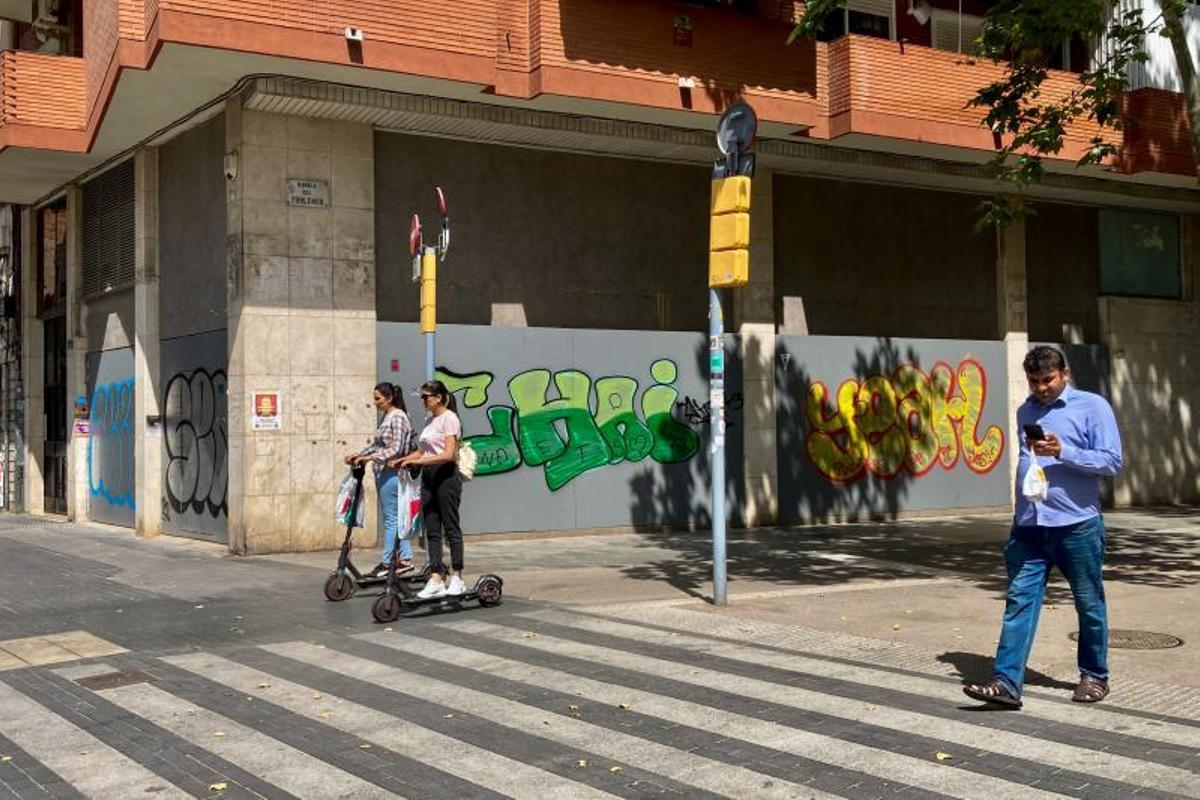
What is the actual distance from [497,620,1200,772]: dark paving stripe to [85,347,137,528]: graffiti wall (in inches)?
477

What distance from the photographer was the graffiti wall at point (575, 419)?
15.8 metres

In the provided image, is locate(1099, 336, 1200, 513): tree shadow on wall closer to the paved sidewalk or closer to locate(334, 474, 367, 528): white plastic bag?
the paved sidewalk

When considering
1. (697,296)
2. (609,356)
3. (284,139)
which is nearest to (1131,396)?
(697,296)

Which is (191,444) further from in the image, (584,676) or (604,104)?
(584,676)

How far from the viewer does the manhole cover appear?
25.8ft

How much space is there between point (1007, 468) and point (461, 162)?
10858mm

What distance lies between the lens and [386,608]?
902 cm

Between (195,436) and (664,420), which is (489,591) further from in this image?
(195,436)

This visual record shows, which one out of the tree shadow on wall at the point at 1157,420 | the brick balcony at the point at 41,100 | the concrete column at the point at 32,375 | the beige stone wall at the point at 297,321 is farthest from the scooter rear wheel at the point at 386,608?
the tree shadow on wall at the point at 1157,420

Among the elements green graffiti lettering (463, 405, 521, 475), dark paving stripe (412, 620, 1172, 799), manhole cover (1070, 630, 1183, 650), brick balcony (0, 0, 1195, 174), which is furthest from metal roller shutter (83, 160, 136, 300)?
manhole cover (1070, 630, 1183, 650)

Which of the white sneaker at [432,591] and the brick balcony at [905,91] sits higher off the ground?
the brick balcony at [905,91]

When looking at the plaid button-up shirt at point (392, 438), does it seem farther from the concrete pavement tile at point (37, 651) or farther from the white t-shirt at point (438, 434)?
the concrete pavement tile at point (37, 651)

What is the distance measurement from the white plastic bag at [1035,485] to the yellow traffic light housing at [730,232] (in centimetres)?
364

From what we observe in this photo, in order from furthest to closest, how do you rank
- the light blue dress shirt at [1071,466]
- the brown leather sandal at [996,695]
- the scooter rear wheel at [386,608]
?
1. the scooter rear wheel at [386,608]
2. the light blue dress shirt at [1071,466]
3. the brown leather sandal at [996,695]
